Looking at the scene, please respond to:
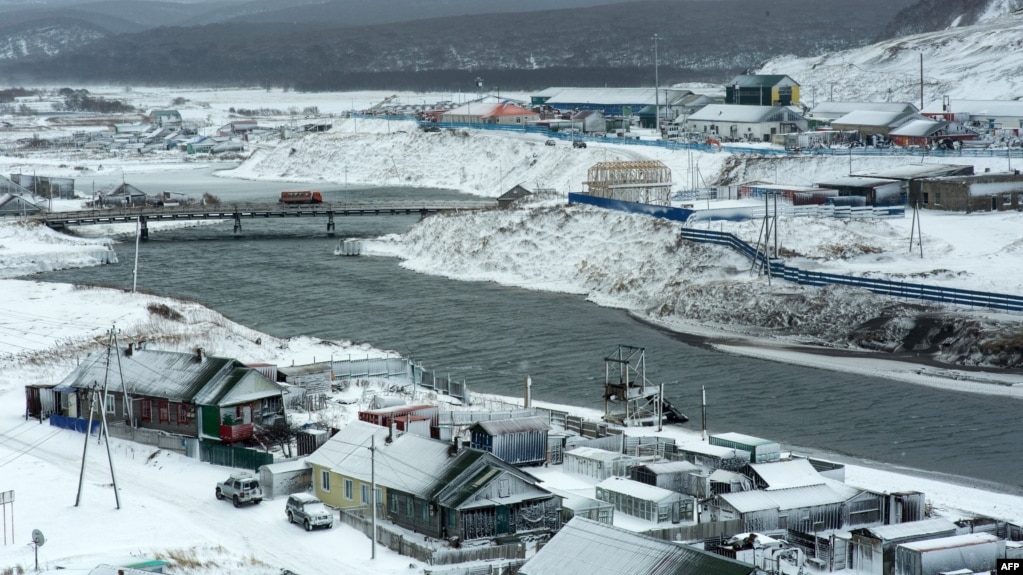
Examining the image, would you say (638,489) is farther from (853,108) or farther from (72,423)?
(853,108)

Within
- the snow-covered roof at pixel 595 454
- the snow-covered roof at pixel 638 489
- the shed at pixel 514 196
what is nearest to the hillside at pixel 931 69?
the shed at pixel 514 196

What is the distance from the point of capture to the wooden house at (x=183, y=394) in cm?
3019

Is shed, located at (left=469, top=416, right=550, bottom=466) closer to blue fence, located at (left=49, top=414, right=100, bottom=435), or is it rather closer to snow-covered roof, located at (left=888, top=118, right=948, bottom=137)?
blue fence, located at (left=49, top=414, right=100, bottom=435)

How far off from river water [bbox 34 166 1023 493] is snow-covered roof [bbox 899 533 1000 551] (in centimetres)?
577

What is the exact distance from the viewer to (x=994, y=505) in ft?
85.6

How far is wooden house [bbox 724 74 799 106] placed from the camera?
316 feet

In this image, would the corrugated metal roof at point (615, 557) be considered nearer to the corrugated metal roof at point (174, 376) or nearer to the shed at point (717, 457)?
the shed at point (717, 457)

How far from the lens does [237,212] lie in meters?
70.8

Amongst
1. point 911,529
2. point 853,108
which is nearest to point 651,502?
point 911,529

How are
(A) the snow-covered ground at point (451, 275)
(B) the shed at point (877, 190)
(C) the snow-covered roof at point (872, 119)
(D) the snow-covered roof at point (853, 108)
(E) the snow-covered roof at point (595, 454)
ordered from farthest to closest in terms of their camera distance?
(D) the snow-covered roof at point (853, 108), (C) the snow-covered roof at point (872, 119), (B) the shed at point (877, 190), (E) the snow-covered roof at point (595, 454), (A) the snow-covered ground at point (451, 275)

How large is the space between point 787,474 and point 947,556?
4.80m

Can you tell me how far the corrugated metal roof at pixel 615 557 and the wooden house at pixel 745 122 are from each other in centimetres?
6473

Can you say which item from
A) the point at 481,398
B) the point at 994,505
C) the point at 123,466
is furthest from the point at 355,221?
the point at 994,505

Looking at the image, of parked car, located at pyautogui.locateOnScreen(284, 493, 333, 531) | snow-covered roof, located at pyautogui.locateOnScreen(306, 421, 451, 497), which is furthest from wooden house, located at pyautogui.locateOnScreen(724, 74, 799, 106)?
parked car, located at pyautogui.locateOnScreen(284, 493, 333, 531)
